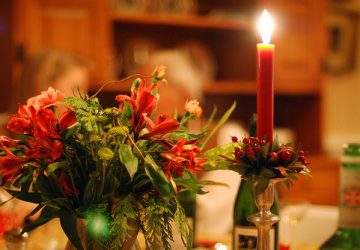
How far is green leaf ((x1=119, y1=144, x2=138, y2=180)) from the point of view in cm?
67

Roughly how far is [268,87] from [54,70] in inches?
67.9

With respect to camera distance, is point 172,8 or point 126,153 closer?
point 126,153

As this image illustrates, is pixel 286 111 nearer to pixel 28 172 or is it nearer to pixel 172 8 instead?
pixel 172 8

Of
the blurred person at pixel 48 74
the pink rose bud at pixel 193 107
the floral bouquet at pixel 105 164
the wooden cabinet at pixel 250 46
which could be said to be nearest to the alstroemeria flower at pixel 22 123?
the floral bouquet at pixel 105 164

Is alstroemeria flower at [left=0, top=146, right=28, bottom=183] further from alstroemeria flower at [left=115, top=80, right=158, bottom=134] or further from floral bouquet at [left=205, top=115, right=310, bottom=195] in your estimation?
floral bouquet at [left=205, top=115, right=310, bottom=195]

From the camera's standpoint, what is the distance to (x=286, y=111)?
3.78 meters

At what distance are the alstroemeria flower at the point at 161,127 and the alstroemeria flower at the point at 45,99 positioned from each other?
12cm

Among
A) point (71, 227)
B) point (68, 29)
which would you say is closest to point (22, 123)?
point (71, 227)

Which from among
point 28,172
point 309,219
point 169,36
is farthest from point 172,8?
point 28,172

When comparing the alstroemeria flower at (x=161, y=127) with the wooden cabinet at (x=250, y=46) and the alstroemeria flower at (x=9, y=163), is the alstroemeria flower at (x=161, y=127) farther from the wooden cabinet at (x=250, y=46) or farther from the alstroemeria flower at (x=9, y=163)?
the wooden cabinet at (x=250, y=46)

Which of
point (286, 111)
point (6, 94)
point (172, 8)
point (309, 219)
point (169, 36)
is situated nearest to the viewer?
point (309, 219)

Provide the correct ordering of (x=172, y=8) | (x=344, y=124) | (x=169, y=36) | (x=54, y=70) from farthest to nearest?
(x=344, y=124) < (x=169, y=36) < (x=172, y=8) < (x=54, y=70)

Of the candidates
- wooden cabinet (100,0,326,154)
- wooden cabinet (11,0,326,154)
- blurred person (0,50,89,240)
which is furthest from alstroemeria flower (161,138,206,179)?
wooden cabinet (100,0,326,154)

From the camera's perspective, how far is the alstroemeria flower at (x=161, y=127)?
2.32ft
